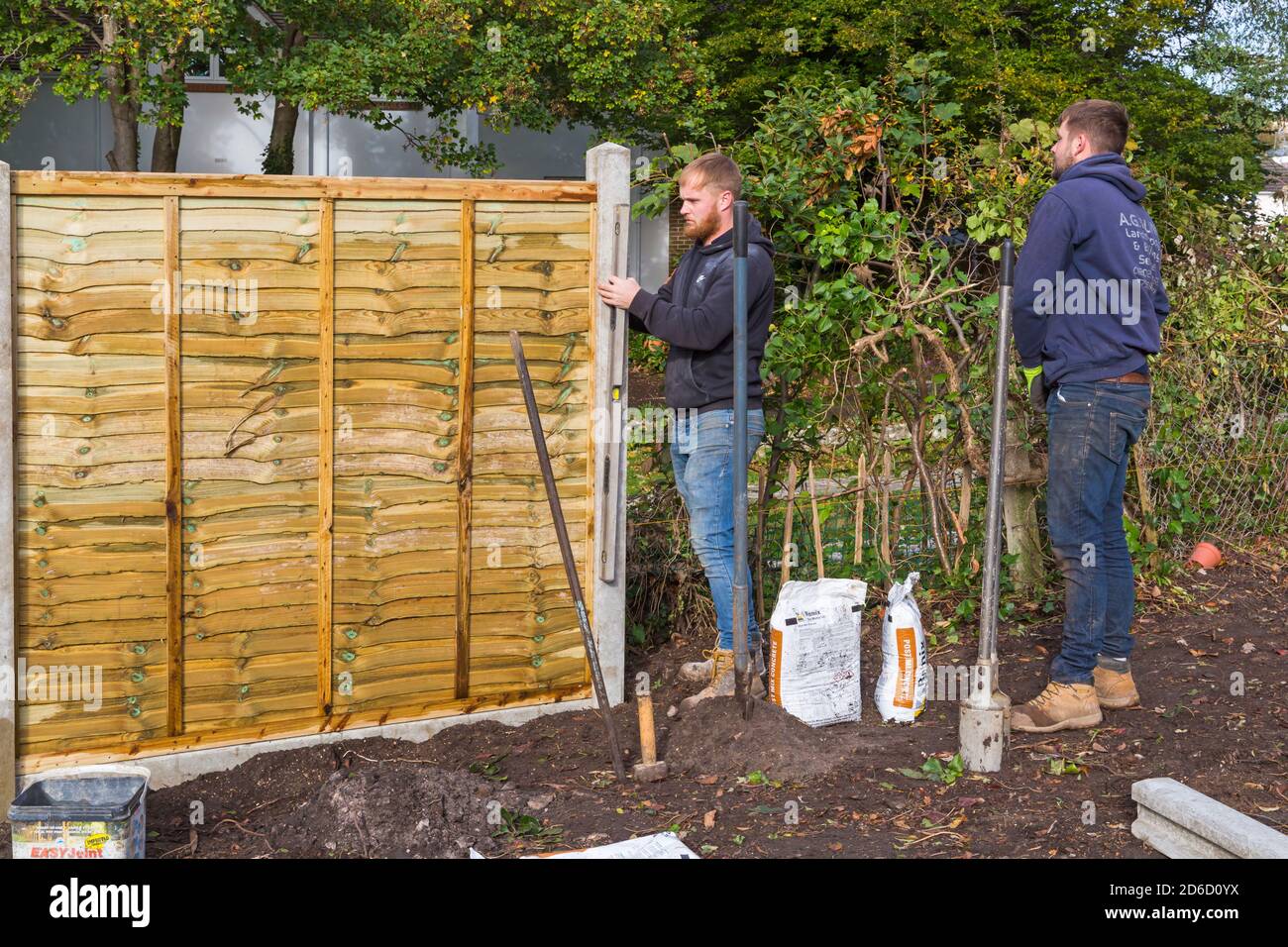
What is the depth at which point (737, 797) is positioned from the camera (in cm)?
413

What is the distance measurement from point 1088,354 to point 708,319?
1304 millimetres

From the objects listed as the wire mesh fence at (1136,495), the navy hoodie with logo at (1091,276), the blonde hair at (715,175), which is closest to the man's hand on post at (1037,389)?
the navy hoodie with logo at (1091,276)

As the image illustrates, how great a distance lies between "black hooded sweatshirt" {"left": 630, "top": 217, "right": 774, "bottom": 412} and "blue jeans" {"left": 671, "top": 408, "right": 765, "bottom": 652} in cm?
7

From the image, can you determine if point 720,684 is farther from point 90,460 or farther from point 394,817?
point 90,460

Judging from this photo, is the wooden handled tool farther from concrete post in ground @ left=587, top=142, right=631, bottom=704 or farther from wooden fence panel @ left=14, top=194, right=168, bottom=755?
wooden fence panel @ left=14, top=194, right=168, bottom=755

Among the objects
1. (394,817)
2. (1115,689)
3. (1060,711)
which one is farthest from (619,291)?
(1115,689)

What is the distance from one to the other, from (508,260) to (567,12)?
12.6m

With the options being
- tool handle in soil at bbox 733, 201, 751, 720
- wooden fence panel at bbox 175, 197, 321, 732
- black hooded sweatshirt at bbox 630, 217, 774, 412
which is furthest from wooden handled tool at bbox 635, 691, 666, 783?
wooden fence panel at bbox 175, 197, 321, 732

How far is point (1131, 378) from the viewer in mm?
4379

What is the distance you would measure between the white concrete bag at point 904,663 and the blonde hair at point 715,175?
1.62 m

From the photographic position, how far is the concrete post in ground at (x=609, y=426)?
193 inches

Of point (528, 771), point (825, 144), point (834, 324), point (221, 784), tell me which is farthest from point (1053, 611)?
point (221, 784)

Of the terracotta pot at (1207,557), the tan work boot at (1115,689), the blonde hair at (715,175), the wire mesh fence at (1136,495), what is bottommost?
the tan work boot at (1115,689)

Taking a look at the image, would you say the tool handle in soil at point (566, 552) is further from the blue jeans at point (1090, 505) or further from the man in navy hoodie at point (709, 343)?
the blue jeans at point (1090, 505)
